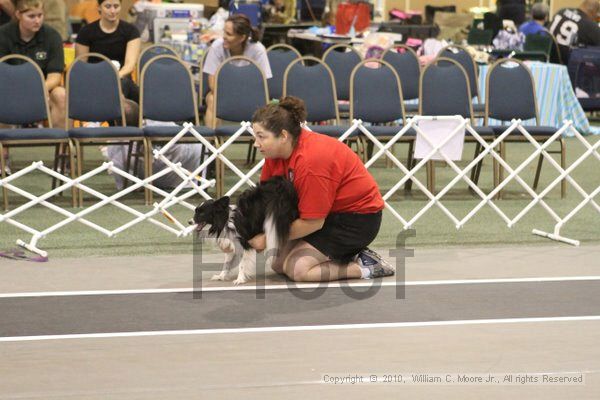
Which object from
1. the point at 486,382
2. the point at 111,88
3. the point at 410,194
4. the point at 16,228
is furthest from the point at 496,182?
the point at 486,382

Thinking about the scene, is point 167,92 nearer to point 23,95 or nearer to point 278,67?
point 23,95

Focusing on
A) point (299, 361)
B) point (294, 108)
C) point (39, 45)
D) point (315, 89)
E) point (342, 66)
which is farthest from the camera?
point (342, 66)

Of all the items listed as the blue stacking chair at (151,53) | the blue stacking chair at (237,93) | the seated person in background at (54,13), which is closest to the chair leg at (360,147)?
the blue stacking chair at (237,93)

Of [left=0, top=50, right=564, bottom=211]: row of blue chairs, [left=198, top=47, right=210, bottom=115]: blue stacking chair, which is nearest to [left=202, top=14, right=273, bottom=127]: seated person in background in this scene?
[left=198, top=47, right=210, bottom=115]: blue stacking chair

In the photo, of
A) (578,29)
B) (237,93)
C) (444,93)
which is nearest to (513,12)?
(578,29)

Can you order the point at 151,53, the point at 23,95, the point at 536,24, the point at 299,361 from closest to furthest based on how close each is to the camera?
the point at 299,361
the point at 23,95
the point at 151,53
the point at 536,24

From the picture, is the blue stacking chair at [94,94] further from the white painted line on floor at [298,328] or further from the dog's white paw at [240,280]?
the white painted line on floor at [298,328]

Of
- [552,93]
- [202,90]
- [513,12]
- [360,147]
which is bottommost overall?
[360,147]

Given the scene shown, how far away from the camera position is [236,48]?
755cm

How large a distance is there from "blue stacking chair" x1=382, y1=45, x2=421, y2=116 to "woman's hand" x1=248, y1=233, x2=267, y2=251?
154 inches

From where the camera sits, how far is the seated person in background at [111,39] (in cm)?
766

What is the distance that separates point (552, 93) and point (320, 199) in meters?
5.75

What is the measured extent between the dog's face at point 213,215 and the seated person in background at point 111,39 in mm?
3184

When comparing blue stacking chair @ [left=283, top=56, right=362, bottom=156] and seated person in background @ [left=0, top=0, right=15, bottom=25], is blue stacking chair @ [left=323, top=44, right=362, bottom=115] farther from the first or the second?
seated person in background @ [left=0, top=0, right=15, bottom=25]
